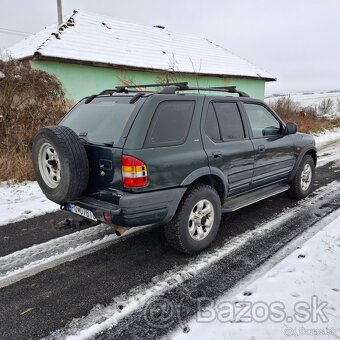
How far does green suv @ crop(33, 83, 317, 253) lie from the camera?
10.1ft

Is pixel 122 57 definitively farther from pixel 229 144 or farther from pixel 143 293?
pixel 143 293

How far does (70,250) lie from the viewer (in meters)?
3.78

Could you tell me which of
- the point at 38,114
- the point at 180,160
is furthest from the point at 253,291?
the point at 38,114

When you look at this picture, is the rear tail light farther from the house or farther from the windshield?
the house

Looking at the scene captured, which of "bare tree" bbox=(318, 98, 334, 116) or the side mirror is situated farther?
"bare tree" bbox=(318, 98, 334, 116)

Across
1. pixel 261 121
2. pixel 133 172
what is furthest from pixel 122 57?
pixel 133 172

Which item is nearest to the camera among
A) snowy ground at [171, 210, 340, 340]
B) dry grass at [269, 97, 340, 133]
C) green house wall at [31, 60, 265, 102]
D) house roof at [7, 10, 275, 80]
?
snowy ground at [171, 210, 340, 340]

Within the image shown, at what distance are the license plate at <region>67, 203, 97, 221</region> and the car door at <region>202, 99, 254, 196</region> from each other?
1424mm

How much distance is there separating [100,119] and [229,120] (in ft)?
5.36

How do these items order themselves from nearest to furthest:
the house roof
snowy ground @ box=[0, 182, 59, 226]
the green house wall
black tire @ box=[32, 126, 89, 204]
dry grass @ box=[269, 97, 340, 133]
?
black tire @ box=[32, 126, 89, 204] → snowy ground @ box=[0, 182, 59, 226] → the green house wall → the house roof → dry grass @ box=[269, 97, 340, 133]

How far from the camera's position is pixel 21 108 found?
780cm

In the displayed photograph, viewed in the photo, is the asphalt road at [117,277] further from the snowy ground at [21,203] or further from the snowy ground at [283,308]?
the snowy ground at [21,203]

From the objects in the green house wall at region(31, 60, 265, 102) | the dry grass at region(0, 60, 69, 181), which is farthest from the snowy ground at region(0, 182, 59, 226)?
the green house wall at region(31, 60, 265, 102)

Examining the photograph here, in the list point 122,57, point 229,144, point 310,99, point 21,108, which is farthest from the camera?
point 310,99
